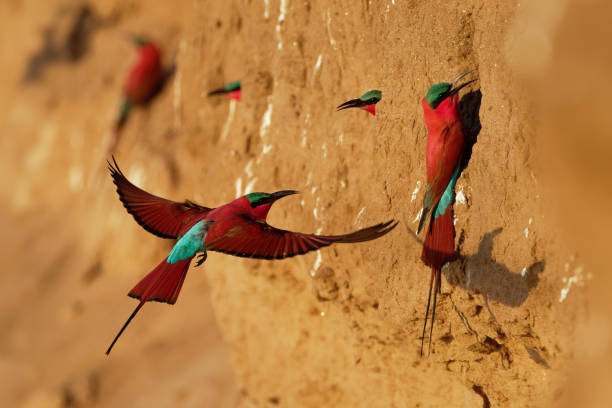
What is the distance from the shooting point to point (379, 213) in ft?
9.35

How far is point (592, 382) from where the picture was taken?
1.78 metres

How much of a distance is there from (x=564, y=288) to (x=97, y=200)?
6312 mm

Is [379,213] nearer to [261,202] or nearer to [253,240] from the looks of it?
[261,202]

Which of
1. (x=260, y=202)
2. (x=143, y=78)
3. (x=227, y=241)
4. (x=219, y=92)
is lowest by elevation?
(x=227, y=241)

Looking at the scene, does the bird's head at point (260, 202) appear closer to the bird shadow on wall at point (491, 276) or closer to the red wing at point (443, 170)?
the red wing at point (443, 170)

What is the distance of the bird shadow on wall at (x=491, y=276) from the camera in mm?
2223

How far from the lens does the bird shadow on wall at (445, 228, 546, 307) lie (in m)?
2.22

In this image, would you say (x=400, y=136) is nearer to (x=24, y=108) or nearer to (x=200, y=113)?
(x=200, y=113)

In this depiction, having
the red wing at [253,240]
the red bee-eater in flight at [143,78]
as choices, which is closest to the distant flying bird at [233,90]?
the red wing at [253,240]

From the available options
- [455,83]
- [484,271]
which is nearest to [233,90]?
[455,83]

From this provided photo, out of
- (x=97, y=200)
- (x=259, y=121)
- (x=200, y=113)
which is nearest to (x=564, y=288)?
(x=259, y=121)

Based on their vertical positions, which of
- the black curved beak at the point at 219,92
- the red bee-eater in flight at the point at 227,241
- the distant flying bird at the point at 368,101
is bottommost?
the red bee-eater in flight at the point at 227,241

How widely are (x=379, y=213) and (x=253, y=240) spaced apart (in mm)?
587

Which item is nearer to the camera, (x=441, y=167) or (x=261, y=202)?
(x=441, y=167)
